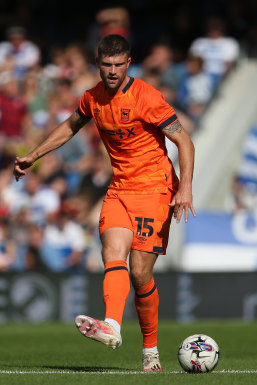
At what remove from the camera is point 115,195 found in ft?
23.6

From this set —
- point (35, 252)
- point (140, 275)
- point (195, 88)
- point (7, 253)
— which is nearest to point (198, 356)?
point (140, 275)

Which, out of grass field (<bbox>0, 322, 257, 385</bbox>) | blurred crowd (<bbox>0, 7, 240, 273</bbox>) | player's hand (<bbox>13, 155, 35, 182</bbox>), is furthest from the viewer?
blurred crowd (<bbox>0, 7, 240, 273</bbox>)

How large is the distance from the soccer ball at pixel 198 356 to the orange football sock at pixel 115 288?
24.0 inches

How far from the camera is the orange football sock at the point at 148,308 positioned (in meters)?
7.12

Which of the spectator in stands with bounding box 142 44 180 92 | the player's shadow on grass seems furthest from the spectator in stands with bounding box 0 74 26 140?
the player's shadow on grass

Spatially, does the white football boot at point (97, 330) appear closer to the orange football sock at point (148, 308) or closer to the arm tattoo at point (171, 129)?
the orange football sock at point (148, 308)

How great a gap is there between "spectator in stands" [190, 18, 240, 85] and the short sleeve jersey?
9.83 meters

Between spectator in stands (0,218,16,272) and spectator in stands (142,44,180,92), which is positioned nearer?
spectator in stands (0,218,16,272)

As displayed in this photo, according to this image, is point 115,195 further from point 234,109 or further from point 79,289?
point 234,109

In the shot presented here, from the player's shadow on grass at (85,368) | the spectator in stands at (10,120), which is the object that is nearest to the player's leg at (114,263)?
the player's shadow on grass at (85,368)

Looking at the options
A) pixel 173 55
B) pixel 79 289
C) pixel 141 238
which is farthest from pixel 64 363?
pixel 173 55

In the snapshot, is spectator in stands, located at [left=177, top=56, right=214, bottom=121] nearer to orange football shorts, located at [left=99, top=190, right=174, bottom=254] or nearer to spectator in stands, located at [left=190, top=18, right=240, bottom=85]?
spectator in stands, located at [left=190, top=18, right=240, bottom=85]

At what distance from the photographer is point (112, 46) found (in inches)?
267

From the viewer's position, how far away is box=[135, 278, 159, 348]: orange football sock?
7.12 meters
